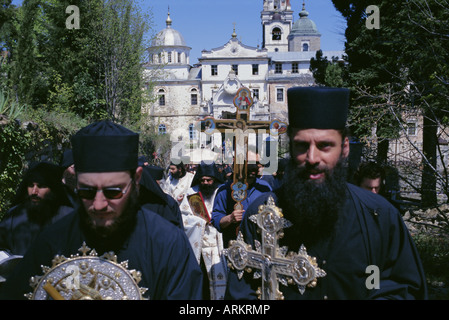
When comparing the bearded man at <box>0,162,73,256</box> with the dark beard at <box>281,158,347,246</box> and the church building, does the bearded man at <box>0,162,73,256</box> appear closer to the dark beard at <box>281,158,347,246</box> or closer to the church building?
the dark beard at <box>281,158,347,246</box>

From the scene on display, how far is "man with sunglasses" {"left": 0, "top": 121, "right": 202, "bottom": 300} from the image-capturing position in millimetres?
2652

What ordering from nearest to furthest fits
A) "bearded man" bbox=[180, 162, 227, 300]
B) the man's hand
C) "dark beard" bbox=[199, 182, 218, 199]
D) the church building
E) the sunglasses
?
the sunglasses → the man's hand → "bearded man" bbox=[180, 162, 227, 300] → "dark beard" bbox=[199, 182, 218, 199] → the church building

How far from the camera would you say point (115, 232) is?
108 inches

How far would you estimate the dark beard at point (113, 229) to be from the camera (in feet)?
8.86

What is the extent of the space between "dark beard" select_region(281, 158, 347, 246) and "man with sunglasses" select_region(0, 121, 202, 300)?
26.8 inches

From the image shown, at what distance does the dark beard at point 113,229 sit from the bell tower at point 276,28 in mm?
95603

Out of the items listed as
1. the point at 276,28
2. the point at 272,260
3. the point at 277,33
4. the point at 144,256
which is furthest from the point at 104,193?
the point at 276,28

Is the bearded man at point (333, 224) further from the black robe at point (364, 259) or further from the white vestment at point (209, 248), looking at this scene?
the white vestment at point (209, 248)

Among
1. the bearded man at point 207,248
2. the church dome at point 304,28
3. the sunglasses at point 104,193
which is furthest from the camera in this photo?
the church dome at point 304,28

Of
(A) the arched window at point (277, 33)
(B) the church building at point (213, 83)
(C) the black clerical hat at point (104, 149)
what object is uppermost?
(A) the arched window at point (277, 33)

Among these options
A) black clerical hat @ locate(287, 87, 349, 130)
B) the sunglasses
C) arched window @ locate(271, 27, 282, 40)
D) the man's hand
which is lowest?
the man's hand

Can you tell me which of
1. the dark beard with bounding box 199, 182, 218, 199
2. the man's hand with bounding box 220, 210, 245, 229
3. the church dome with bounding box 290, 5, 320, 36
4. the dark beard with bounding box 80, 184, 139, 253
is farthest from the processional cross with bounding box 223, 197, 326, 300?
the church dome with bounding box 290, 5, 320, 36

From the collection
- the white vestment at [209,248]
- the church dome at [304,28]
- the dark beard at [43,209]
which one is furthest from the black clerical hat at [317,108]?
the church dome at [304,28]

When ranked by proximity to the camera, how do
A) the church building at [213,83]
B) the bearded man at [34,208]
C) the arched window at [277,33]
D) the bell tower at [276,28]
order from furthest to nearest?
the arched window at [277,33], the bell tower at [276,28], the church building at [213,83], the bearded man at [34,208]
